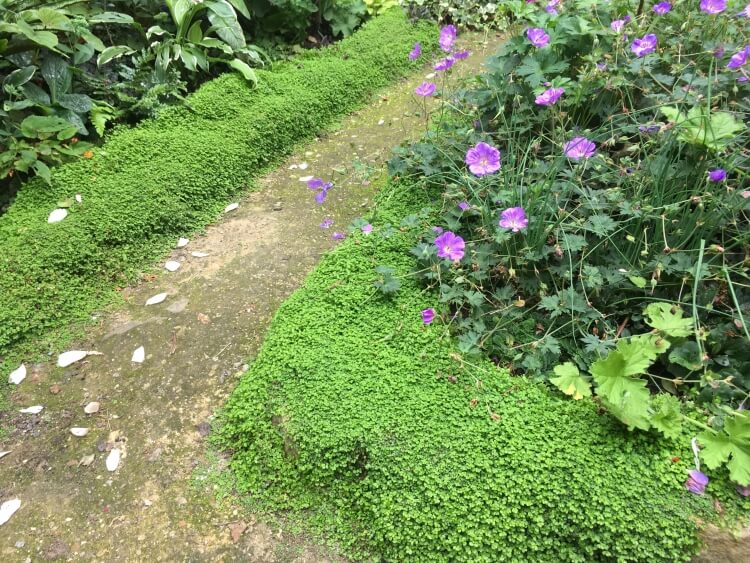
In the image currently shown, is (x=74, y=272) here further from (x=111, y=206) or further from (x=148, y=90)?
(x=148, y=90)

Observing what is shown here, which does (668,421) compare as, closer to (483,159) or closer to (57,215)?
(483,159)

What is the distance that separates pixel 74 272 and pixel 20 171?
2.90ft

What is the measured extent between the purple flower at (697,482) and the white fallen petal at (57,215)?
3325mm

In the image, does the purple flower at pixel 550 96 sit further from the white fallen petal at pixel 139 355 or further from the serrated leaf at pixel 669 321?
the white fallen petal at pixel 139 355

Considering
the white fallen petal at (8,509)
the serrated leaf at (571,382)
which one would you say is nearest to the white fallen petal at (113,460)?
the white fallen petal at (8,509)

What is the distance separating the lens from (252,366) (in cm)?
231

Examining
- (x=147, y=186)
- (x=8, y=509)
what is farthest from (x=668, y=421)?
(x=147, y=186)

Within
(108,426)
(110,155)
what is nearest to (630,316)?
(108,426)

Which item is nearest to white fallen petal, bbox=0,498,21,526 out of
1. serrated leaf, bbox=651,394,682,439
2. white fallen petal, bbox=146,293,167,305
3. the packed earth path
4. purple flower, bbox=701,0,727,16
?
the packed earth path

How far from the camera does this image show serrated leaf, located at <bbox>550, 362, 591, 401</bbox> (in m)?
1.76

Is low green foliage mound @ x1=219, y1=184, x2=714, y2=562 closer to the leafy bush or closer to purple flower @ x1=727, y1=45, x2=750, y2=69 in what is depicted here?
the leafy bush

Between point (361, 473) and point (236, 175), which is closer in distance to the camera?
point (361, 473)

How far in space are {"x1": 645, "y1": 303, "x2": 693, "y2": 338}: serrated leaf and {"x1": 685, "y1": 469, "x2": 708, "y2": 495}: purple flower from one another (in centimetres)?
44

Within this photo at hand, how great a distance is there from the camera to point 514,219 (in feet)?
6.22
